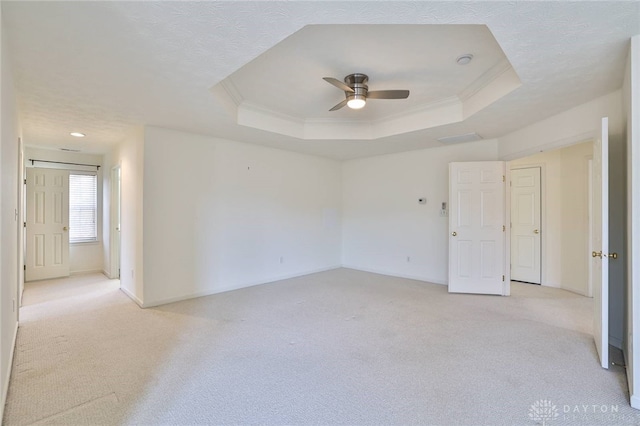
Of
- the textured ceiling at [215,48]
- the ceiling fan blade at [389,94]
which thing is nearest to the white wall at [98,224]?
the textured ceiling at [215,48]

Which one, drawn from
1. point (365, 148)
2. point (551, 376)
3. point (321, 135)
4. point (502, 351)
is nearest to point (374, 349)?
point (502, 351)

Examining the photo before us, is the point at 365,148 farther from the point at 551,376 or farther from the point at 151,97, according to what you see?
the point at 551,376

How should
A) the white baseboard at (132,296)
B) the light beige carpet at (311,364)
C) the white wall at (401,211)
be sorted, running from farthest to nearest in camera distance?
the white wall at (401,211) → the white baseboard at (132,296) → the light beige carpet at (311,364)

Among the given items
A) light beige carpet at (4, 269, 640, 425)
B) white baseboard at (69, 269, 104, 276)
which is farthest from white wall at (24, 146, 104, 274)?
light beige carpet at (4, 269, 640, 425)

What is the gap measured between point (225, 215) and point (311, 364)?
2.97m

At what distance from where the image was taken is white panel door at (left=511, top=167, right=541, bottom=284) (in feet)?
17.7

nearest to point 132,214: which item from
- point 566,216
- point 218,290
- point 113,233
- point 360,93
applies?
point 218,290

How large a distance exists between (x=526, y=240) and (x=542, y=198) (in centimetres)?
79

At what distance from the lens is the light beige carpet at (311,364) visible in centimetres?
195

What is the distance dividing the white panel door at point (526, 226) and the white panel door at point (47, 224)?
842 centimetres

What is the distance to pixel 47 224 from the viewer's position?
5.59 meters

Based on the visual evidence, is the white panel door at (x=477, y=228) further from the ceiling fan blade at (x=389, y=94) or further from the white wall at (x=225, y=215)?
the white wall at (x=225, y=215)

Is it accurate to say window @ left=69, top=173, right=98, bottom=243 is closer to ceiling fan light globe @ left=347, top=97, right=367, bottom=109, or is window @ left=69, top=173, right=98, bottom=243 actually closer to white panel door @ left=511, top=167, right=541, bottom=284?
ceiling fan light globe @ left=347, top=97, right=367, bottom=109

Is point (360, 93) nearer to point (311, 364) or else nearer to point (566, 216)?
point (311, 364)
